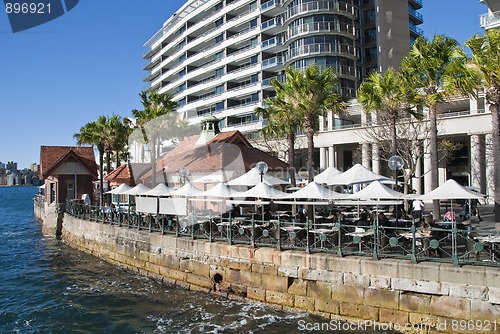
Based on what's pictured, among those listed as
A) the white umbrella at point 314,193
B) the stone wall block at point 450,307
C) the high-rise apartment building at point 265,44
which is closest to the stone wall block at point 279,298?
the white umbrella at point 314,193

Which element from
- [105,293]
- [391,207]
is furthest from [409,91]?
[105,293]

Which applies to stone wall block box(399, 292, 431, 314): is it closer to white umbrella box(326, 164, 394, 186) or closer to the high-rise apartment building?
white umbrella box(326, 164, 394, 186)

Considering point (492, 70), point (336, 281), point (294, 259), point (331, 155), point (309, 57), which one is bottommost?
point (336, 281)

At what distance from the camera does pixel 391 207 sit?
22.9 metres

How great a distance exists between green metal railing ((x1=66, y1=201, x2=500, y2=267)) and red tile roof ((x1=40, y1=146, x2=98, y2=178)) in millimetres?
17377

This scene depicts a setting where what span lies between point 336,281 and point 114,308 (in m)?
8.85

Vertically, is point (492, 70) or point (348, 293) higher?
point (492, 70)

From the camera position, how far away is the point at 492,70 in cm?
1457

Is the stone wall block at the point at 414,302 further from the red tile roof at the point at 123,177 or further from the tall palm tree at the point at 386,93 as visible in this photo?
the red tile roof at the point at 123,177

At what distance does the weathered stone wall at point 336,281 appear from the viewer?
37.5ft

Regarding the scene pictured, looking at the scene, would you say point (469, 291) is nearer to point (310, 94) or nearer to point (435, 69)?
Answer: point (435, 69)

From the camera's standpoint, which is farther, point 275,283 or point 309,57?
point 309,57

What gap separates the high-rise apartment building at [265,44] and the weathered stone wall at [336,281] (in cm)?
3847

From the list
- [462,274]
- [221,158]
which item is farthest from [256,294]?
[221,158]
